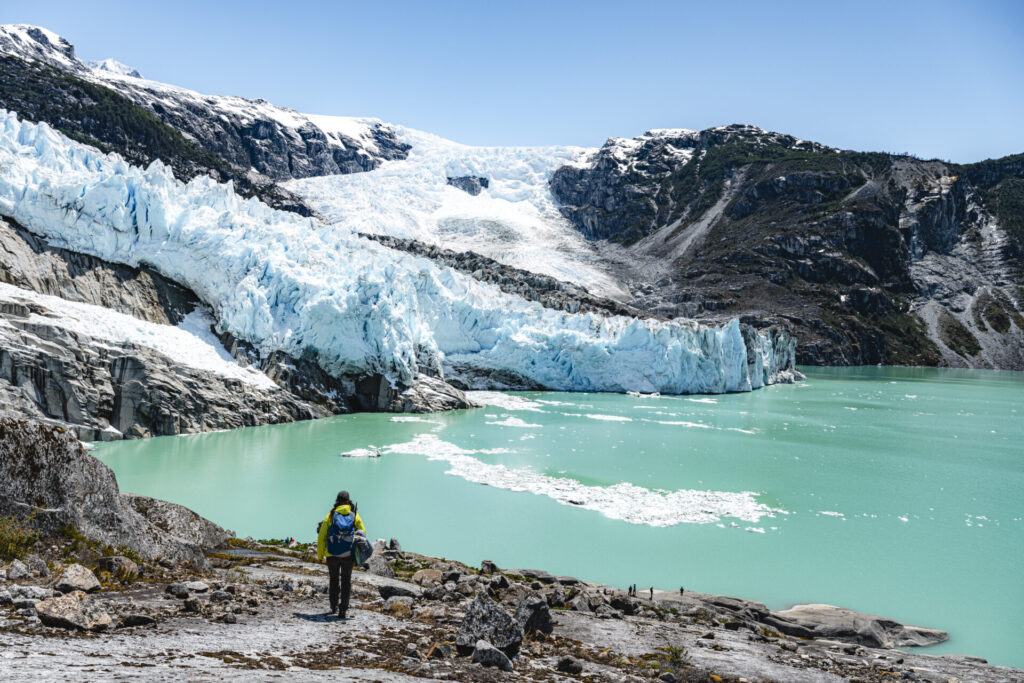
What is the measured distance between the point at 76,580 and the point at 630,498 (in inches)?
418

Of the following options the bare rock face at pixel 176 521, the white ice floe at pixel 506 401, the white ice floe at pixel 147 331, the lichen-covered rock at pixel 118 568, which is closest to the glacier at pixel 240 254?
the white ice floe at pixel 147 331

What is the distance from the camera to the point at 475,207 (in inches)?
4567

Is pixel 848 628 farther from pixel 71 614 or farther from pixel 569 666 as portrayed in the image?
pixel 71 614

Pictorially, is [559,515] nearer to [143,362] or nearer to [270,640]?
[270,640]

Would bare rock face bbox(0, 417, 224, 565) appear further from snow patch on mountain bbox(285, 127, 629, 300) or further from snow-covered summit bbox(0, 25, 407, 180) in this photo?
snow-covered summit bbox(0, 25, 407, 180)

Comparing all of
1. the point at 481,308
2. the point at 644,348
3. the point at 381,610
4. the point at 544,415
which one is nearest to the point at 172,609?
the point at 381,610

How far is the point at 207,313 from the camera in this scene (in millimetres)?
21609

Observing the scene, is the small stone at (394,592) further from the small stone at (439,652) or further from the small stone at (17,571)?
the small stone at (17,571)

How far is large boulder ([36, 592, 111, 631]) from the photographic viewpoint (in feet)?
12.4

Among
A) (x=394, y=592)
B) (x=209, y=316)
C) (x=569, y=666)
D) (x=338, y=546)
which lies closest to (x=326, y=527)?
(x=338, y=546)

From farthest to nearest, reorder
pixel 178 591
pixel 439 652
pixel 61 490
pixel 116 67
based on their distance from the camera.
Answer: pixel 116 67, pixel 61 490, pixel 178 591, pixel 439 652

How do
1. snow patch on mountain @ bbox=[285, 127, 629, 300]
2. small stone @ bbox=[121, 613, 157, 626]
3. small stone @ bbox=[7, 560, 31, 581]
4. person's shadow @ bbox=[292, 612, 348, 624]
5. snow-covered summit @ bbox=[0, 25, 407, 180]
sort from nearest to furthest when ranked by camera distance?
small stone @ bbox=[121, 613, 157, 626], small stone @ bbox=[7, 560, 31, 581], person's shadow @ bbox=[292, 612, 348, 624], snow patch on mountain @ bbox=[285, 127, 629, 300], snow-covered summit @ bbox=[0, 25, 407, 180]

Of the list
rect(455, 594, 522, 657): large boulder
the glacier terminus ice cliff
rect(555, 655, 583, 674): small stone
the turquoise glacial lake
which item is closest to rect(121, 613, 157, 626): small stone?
rect(455, 594, 522, 657): large boulder

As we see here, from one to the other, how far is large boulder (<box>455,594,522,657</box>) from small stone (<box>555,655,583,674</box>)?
35 cm
